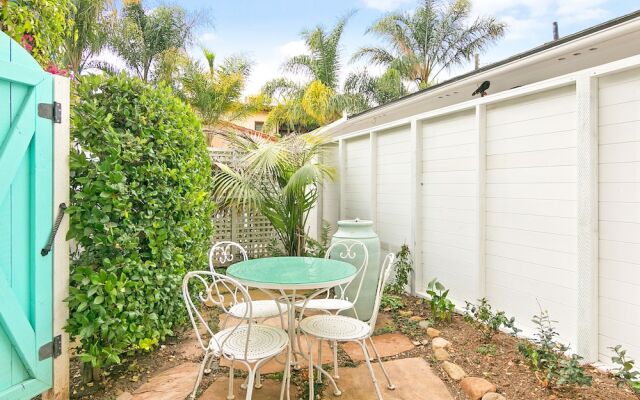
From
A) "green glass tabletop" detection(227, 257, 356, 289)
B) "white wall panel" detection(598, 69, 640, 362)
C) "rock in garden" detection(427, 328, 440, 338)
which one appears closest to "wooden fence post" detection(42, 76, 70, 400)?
"green glass tabletop" detection(227, 257, 356, 289)

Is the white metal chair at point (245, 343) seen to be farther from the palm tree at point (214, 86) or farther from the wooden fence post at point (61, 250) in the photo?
the palm tree at point (214, 86)

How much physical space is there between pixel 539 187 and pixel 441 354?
5.03ft

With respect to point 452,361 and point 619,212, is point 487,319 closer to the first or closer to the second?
point 452,361

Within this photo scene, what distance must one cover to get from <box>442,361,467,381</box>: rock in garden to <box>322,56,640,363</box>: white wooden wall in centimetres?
80

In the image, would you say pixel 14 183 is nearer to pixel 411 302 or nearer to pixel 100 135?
pixel 100 135

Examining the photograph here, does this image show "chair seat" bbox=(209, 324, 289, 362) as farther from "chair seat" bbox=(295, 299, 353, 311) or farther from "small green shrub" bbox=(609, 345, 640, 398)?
"small green shrub" bbox=(609, 345, 640, 398)

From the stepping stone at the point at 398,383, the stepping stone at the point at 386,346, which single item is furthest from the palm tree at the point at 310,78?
the stepping stone at the point at 398,383

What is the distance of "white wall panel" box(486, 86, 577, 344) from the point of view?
2670mm

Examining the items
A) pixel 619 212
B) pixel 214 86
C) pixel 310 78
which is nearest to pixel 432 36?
pixel 310 78

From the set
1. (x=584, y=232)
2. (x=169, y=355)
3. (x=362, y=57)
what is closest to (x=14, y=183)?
(x=169, y=355)

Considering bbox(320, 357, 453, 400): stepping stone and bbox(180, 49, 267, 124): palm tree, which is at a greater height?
bbox(180, 49, 267, 124): palm tree

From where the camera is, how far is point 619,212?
2359 millimetres

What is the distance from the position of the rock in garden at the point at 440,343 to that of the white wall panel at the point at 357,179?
2.25 m

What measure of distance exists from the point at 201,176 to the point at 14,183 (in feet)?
4.46
